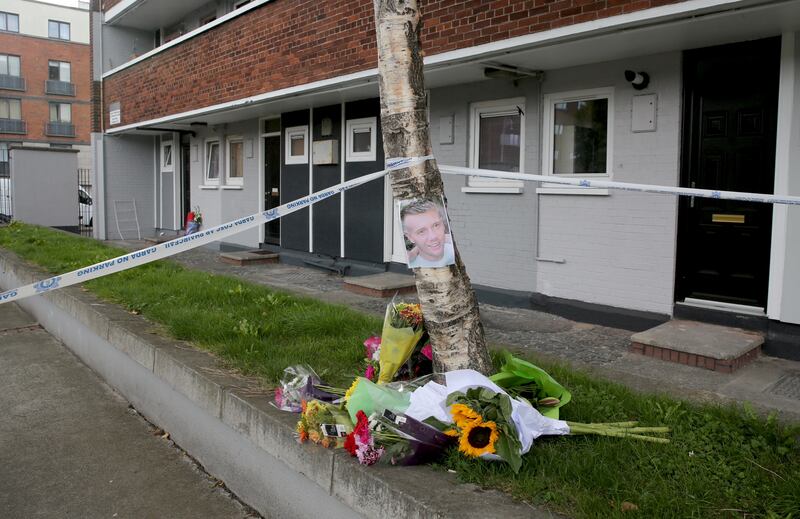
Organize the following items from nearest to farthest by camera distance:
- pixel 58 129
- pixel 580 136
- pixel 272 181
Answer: pixel 580 136, pixel 272 181, pixel 58 129

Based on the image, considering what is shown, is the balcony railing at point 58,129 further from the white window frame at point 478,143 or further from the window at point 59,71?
the white window frame at point 478,143

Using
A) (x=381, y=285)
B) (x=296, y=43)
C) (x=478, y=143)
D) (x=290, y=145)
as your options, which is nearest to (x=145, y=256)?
(x=381, y=285)

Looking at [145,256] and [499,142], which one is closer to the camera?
[145,256]

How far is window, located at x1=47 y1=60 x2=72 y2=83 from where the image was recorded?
183 feet

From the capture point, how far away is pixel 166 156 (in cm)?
1792

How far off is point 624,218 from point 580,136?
1084 mm

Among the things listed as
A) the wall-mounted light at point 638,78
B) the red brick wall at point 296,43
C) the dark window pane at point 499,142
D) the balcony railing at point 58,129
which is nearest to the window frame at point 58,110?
the balcony railing at point 58,129

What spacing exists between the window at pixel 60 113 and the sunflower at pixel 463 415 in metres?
61.0

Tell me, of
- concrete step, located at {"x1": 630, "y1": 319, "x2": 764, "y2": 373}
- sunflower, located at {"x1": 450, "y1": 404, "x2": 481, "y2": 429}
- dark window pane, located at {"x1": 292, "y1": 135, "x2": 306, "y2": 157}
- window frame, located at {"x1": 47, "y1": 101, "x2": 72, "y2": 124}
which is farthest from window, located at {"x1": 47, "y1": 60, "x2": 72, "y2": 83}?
sunflower, located at {"x1": 450, "y1": 404, "x2": 481, "y2": 429}

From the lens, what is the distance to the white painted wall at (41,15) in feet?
177

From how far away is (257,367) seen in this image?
438 centimetres

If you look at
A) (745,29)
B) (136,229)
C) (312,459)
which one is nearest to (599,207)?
(745,29)

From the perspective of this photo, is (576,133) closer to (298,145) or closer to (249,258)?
(298,145)

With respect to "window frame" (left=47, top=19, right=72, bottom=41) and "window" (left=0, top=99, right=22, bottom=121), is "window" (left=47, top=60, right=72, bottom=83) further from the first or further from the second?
"window" (left=0, top=99, right=22, bottom=121)
